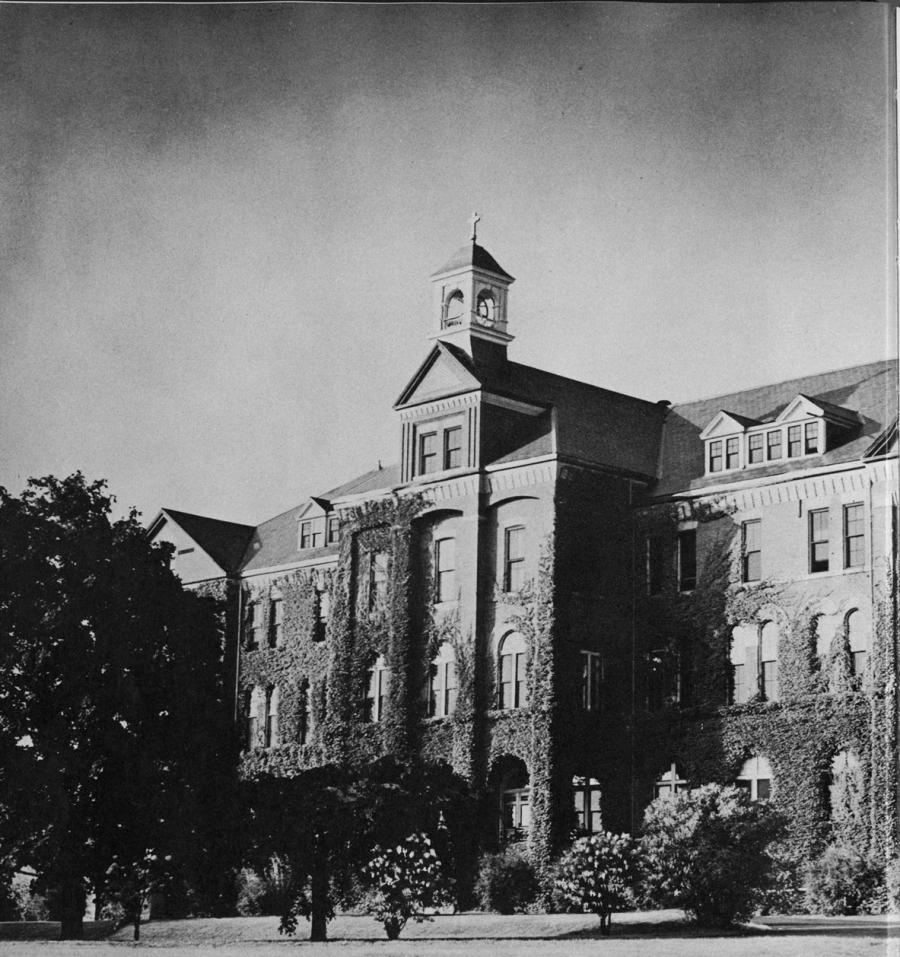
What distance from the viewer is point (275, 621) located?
17.2 meters

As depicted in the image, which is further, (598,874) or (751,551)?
(751,551)

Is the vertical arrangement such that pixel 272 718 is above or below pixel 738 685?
below

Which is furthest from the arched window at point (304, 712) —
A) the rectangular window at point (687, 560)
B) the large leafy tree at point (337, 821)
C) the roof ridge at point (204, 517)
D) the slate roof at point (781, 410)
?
the slate roof at point (781, 410)

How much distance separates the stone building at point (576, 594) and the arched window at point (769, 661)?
2 cm

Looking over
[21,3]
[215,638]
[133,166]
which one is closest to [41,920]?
[215,638]

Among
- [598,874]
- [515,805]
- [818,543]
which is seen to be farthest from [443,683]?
[818,543]

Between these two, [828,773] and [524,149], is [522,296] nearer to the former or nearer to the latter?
[524,149]

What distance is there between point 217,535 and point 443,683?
9.52ft

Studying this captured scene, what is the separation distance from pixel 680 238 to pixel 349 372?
3.23 metres

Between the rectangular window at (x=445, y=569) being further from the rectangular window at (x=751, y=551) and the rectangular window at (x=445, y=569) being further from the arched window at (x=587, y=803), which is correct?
the rectangular window at (x=751, y=551)

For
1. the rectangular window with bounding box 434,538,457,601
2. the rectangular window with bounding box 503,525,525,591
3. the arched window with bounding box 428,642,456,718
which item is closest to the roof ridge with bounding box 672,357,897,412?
the rectangular window with bounding box 503,525,525,591

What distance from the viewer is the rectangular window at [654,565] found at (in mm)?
17031

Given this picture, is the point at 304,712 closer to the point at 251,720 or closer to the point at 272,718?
the point at 272,718

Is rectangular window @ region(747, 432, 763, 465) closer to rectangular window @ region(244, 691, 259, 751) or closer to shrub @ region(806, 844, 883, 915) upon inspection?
shrub @ region(806, 844, 883, 915)
